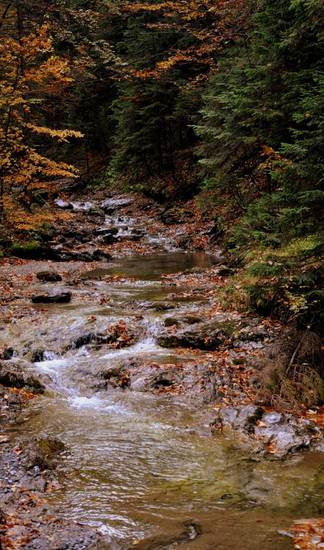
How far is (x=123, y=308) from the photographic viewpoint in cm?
1269

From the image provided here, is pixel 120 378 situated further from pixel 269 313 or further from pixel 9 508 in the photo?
pixel 9 508

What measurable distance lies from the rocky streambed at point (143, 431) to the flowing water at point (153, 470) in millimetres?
20

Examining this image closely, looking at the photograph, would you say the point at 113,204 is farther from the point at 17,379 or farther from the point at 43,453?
the point at 43,453

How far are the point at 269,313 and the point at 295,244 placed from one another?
Result: 5.48 ft

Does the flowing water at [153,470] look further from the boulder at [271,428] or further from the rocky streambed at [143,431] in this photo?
the boulder at [271,428]

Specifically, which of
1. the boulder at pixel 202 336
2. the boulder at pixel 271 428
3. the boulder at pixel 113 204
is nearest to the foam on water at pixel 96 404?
the boulder at pixel 271 428

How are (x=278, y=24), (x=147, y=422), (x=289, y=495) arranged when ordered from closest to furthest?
(x=289, y=495)
(x=147, y=422)
(x=278, y=24)

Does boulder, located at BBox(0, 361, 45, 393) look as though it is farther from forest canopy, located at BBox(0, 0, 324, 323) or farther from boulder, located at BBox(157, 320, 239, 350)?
forest canopy, located at BBox(0, 0, 324, 323)

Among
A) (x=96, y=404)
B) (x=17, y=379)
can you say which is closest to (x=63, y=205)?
(x=17, y=379)

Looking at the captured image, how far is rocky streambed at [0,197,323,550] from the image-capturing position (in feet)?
15.7

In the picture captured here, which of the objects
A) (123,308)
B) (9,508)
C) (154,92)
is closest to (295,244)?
(123,308)

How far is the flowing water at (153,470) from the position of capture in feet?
15.7

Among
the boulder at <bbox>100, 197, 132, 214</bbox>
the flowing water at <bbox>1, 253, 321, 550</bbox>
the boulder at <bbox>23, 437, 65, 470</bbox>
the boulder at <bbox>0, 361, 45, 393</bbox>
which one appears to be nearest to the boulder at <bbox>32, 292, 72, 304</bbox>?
the flowing water at <bbox>1, 253, 321, 550</bbox>

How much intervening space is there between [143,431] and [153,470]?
3.78 feet
